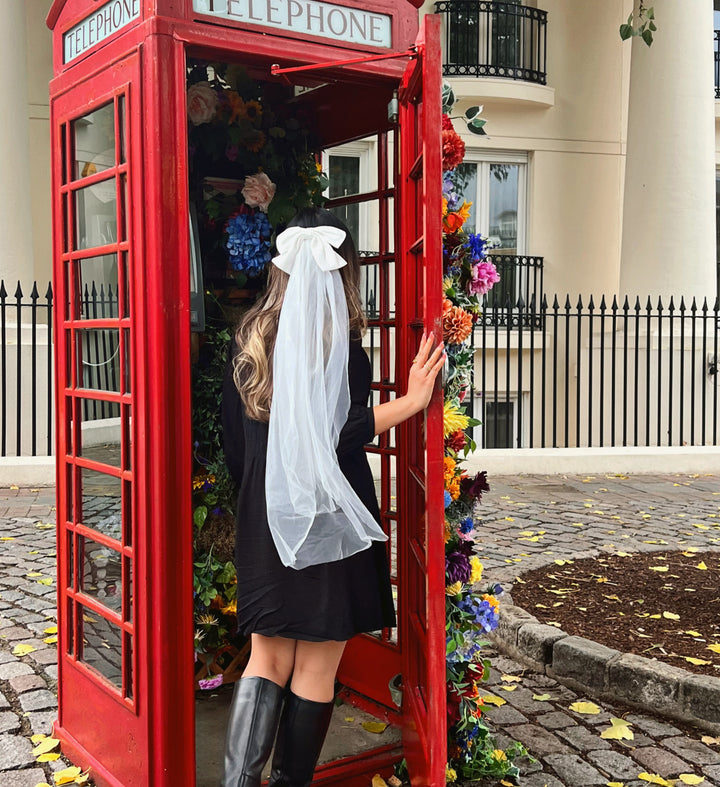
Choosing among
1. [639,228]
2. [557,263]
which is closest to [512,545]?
[639,228]

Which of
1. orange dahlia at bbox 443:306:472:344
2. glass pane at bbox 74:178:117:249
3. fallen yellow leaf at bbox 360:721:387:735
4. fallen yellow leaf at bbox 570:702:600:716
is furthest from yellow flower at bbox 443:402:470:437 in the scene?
fallen yellow leaf at bbox 570:702:600:716

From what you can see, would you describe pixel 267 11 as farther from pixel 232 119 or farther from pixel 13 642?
pixel 13 642

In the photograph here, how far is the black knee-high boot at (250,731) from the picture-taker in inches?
112

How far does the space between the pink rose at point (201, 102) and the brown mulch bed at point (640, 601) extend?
3127mm

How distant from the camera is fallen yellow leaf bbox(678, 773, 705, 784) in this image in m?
3.59

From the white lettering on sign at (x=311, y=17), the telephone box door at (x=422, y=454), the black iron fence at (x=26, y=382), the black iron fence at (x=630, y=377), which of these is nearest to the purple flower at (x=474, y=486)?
the telephone box door at (x=422, y=454)

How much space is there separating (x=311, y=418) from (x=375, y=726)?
5.67 ft

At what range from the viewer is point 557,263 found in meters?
14.9

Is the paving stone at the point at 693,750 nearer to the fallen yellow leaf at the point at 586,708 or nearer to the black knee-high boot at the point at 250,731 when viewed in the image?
the fallen yellow leaf at the point at 586,708

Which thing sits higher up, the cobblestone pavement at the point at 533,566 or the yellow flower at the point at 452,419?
the yellow flower at the point at 452,419

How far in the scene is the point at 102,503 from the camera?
3.27 m

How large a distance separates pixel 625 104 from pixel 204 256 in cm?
1253

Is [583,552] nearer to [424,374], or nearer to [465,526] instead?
[465,526]

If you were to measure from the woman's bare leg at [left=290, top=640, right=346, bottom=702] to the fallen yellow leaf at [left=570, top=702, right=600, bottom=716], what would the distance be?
1.75 meters
